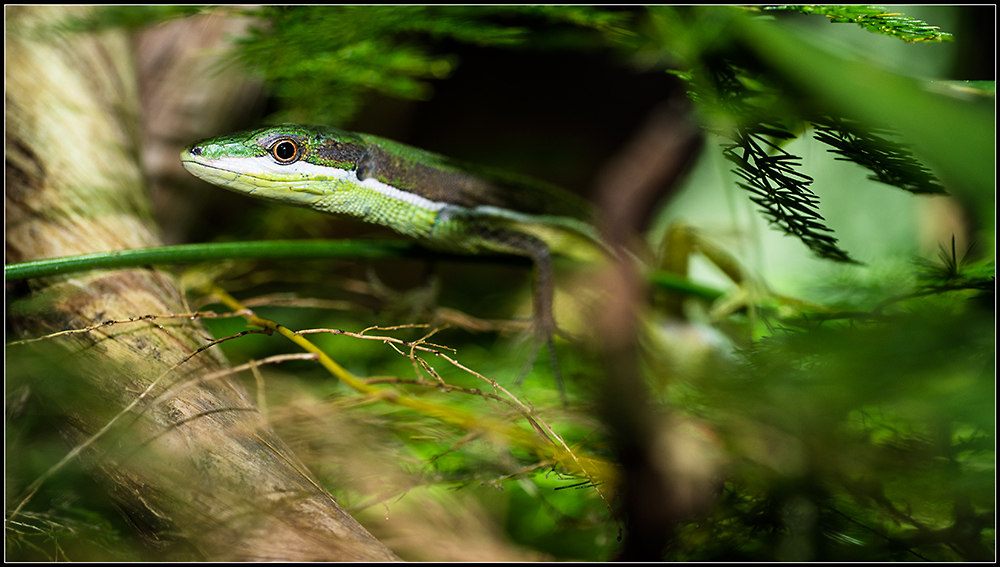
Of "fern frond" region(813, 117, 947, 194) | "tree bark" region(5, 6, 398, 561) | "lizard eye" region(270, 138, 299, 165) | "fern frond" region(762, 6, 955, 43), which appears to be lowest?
"tree bark" region(5, 6, 398, 561)

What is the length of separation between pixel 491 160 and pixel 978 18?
2353 mm

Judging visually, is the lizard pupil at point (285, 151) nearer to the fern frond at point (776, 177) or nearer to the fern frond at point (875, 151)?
the fern frond at point (776, 177)

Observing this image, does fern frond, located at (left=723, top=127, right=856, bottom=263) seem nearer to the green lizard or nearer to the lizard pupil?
the green lizard

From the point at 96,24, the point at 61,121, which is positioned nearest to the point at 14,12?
the point at 96,24

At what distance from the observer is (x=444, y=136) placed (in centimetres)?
354

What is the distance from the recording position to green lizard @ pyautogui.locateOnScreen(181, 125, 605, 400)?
125cm

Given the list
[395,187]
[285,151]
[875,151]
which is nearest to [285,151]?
[285,151]

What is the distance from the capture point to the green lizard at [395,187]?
1.25m

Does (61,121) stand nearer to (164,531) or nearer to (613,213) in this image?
(164,531)

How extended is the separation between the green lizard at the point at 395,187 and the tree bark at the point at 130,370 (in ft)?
1.23

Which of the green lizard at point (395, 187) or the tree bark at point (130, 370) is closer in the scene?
the tree bark at point (130, 370)

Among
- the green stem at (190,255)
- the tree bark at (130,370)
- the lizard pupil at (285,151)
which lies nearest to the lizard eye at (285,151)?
the lizard pupil at (285,151)

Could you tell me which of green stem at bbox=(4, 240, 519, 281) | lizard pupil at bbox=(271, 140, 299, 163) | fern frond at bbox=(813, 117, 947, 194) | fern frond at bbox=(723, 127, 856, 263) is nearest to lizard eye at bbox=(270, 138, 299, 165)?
lizard pupil at bbox=(271, 140, 299, 163)

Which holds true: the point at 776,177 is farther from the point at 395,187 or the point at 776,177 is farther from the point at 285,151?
the point at 285,151
